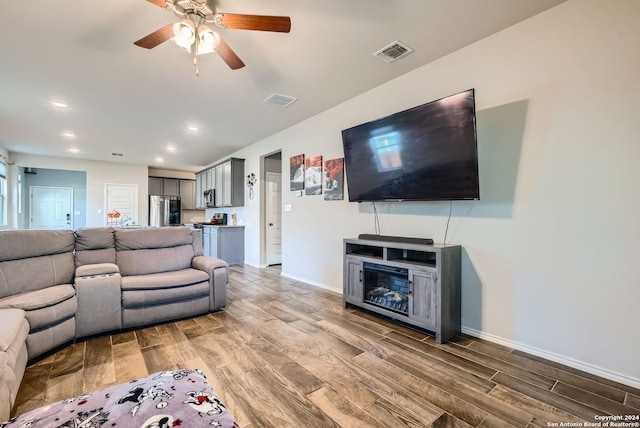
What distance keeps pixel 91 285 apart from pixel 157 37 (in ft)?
7.19

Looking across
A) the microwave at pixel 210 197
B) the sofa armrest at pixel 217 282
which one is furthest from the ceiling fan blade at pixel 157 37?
the microwave at pixel 210 197

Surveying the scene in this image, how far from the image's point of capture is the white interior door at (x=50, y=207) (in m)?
7.54

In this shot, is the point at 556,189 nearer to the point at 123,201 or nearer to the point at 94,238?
the point at 94,238

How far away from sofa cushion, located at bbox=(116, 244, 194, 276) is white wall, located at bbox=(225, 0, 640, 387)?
295 centimetres

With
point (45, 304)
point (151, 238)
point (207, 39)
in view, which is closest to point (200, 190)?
point (151, 238)

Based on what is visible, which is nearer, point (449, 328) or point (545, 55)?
point (545, 55)

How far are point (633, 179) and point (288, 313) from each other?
3.10 m

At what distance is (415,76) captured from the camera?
304cm

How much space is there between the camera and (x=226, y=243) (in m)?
6.29

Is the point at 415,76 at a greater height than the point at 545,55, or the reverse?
the point at 415,76

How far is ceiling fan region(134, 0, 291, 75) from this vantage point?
6.08 feet

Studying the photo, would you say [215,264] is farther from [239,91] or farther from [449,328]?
[449,328]

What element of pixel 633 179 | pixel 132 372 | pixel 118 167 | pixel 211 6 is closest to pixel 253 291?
pixel 132 372

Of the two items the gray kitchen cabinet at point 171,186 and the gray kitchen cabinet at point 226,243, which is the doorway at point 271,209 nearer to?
the gray kitchen cabinet at point 226,243
